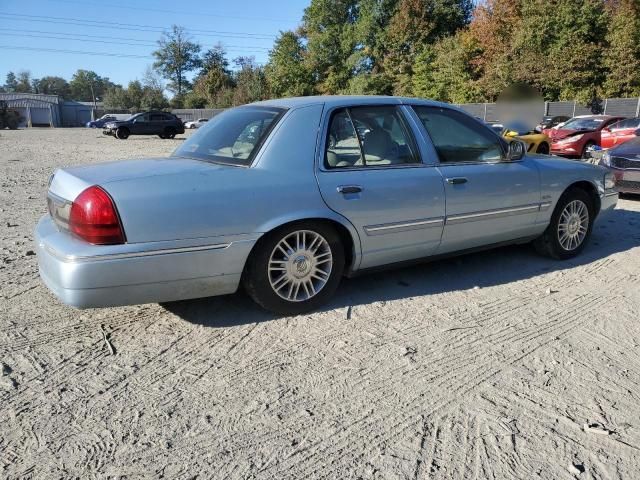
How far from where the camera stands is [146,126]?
3072 cm

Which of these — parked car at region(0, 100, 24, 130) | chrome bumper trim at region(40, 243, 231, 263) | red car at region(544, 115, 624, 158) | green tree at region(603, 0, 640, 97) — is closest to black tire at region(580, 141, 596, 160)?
red car at region(544, 115, 624, 158)

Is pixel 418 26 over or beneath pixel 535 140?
over

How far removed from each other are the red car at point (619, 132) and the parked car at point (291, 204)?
11.8 metres

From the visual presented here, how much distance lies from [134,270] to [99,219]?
35 cm

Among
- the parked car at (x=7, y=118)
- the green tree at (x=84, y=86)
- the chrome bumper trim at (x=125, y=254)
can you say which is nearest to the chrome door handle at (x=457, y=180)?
the chrome bumper trim at (x=125, y=254)

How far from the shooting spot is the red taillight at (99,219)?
3.02 meters

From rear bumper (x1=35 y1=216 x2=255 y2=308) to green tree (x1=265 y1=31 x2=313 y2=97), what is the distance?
5762cm

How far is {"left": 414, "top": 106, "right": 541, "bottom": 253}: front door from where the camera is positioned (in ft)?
14.0

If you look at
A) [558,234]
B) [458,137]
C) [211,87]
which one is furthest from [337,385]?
[211,87]

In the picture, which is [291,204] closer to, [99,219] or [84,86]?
[99,219]

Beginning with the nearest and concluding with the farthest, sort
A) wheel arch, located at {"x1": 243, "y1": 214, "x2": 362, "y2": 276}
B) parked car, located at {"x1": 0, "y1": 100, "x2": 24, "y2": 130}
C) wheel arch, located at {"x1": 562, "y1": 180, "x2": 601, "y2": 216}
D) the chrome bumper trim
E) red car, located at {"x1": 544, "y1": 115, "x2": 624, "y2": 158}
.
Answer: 1. the chrome bumper trim
2. wheel arch, located at {"x1": 243, "y1": 214, "x2": 362, "y2": 276}
3. wheel arch, located at {"x1": 562, "y1": 180, "x2": 601, "y2": 216}
4. red car, located at {"x1": 544, "y1": 115, "x2": 624, "y2": 158}
5. parked car, located at {"x1": 0, "y1": 100, "x2": 24, "y2": 130}

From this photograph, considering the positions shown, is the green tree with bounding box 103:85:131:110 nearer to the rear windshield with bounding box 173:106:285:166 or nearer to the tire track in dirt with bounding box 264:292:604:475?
the rear windshield with bounding box 173:106:285:166

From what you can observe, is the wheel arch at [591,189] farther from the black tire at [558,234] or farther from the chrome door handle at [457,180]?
the chrome door handle at [457,180]

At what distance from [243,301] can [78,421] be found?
64.8 inches
